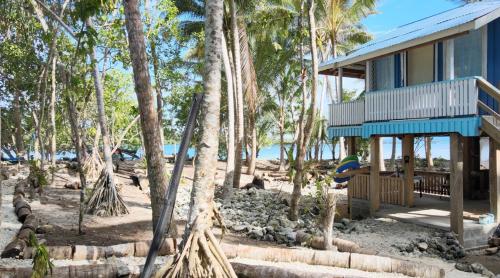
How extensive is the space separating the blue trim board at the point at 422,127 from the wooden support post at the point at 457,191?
12.2 inches

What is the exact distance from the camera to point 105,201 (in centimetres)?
1101

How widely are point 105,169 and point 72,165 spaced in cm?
1079

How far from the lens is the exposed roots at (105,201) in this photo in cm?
1086

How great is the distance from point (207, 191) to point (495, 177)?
26.1ft

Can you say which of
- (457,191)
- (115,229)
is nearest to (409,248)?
(457,191)

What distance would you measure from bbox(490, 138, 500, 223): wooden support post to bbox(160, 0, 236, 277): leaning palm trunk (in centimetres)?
784

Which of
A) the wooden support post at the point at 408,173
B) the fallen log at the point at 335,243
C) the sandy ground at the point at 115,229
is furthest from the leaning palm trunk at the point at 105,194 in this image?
the wooden support post at the point at 408,173

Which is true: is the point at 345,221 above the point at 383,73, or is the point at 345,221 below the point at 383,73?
below

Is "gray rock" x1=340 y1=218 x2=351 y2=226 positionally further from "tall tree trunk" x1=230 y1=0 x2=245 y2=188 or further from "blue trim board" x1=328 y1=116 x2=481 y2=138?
"tall tree trunk" x1=230 y1=0 x2=245 y2=188

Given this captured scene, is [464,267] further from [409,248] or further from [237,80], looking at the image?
[237,80]

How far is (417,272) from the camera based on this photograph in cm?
633

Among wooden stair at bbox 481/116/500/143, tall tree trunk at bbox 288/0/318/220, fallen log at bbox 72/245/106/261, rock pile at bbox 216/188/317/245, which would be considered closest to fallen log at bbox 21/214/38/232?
fallen log at bbox 72/245/106/261

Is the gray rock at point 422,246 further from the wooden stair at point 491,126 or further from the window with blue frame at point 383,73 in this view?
the window with blue frame at point 383,73

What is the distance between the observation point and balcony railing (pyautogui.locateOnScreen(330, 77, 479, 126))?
10.4m
